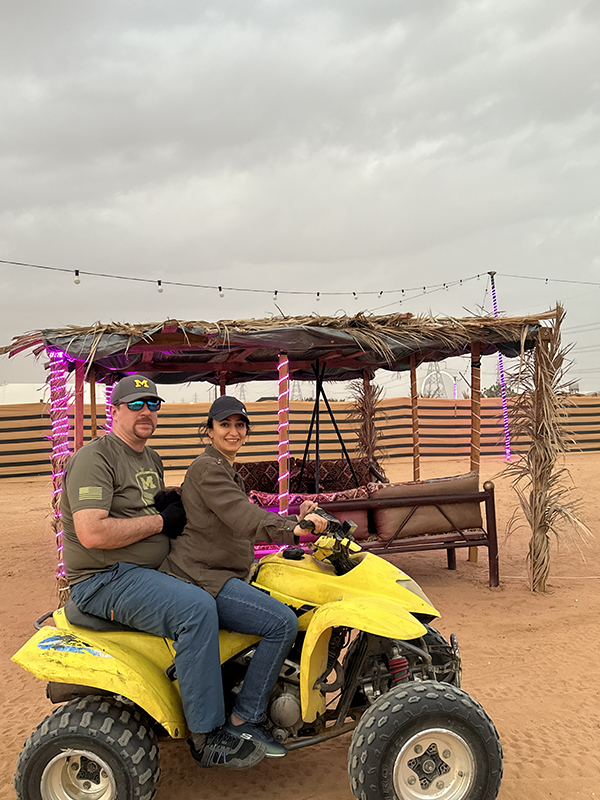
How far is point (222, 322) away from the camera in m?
6.55

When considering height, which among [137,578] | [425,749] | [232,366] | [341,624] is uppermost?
[232,366]

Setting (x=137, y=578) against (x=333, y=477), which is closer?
(x=137, y=578)

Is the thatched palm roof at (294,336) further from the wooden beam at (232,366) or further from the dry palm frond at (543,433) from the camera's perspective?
the wooden beam at (232,366)

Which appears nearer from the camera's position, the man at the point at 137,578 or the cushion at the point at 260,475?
the man at the point at 137,578

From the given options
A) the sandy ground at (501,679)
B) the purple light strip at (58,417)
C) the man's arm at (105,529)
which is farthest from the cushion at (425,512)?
the man's arm at (105,529)

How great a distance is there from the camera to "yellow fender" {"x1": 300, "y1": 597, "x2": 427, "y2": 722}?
8.40 feet

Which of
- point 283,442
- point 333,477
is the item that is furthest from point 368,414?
point 283,442

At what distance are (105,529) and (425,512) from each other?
Result: 4.74 metres

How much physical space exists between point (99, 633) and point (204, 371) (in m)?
7.01

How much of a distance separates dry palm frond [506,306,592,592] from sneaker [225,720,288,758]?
4.69m

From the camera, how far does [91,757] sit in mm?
2602

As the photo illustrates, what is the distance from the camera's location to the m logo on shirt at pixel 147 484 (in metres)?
2.91

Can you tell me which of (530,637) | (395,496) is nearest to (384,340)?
(395,496)

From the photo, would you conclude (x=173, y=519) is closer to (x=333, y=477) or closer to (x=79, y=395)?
(x=79, y=395)
